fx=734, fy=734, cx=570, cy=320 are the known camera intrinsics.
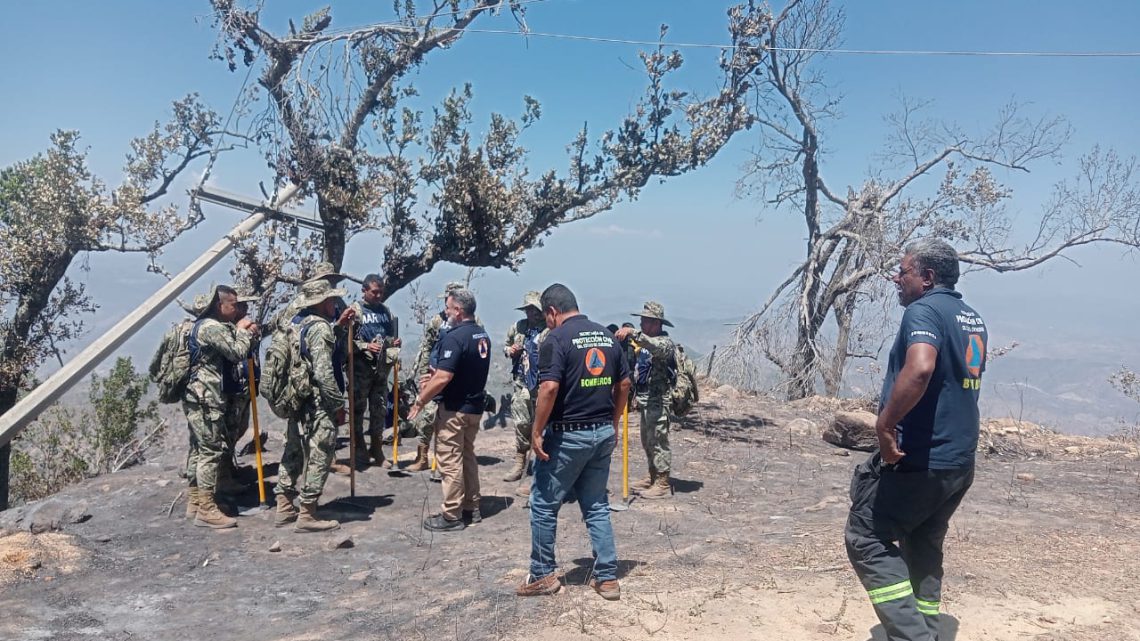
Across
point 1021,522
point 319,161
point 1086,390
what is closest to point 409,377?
point 319,161

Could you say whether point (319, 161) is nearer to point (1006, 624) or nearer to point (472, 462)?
point (472, 462)

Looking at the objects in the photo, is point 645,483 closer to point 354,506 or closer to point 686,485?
point 686,485

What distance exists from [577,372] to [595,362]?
0.14 meters

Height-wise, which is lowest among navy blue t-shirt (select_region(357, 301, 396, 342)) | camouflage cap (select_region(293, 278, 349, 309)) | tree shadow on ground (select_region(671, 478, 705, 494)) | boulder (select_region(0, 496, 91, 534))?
boulder (select_region(0, 496, 91, 534))

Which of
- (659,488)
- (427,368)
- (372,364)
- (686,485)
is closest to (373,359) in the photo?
(372,364)

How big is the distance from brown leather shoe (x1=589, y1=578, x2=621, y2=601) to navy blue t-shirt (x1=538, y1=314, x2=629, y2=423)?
1.04 m

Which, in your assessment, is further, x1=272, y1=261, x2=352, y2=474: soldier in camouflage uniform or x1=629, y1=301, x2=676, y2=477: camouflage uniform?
x1=629, y1=301, x2=676, y2=477: camouflage uniform

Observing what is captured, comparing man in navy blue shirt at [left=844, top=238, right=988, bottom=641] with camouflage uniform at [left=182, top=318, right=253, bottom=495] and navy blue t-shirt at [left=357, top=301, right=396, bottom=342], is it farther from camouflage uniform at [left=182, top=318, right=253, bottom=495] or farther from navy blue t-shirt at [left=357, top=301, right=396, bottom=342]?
navy blue t-shirt at [left=357, top=301, right=396, bottom=342]

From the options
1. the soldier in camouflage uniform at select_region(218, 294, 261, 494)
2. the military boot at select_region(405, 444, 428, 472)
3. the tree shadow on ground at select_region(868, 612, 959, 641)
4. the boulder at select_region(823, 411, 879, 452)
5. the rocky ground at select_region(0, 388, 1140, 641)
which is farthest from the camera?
the boulder at select_region(823, 411, 879, 452)

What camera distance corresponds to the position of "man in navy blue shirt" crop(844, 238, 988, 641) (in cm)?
338

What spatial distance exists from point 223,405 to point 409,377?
4.34m

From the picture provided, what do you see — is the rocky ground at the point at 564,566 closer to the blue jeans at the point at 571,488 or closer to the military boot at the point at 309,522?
the military boot at the point at 309,522

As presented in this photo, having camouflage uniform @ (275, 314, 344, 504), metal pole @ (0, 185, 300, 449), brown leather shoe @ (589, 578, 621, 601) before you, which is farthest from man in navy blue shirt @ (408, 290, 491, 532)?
metal pole @ (0, 185, 300, 449)

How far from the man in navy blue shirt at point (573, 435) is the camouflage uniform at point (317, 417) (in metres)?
2.75
